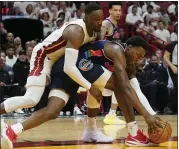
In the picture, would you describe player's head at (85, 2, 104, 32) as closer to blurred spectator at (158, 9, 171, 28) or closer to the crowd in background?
the crowd in background

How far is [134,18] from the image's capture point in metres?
15.1

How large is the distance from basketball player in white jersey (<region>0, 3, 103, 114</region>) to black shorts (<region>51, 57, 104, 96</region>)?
83mm

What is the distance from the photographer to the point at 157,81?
11.2 meters

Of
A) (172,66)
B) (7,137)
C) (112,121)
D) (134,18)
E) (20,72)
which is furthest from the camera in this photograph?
(134,18)

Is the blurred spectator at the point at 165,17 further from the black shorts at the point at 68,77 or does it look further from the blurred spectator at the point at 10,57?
the black shorts at the point at 68,77

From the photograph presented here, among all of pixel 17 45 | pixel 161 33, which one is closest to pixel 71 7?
pixel 161 33

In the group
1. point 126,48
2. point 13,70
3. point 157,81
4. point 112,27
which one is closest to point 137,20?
point 157,81

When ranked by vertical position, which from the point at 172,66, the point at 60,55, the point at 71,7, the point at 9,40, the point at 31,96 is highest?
the point at 71,7

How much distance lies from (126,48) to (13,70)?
5.20 meters

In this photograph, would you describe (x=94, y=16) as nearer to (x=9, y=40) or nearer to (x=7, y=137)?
(x=7, y=137)

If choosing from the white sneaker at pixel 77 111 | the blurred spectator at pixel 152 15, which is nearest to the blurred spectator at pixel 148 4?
the blurred spectator at pixel 152 15

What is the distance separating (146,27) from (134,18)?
46 centimetres

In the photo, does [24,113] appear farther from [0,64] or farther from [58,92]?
[58,92]

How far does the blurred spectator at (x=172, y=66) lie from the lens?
10.5 meters
